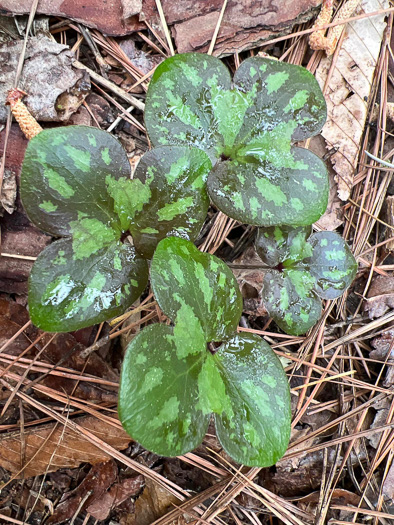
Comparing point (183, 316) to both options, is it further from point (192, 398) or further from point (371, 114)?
point (371, 114)

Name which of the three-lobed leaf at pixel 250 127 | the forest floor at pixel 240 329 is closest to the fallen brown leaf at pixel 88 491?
the forest floor at pixel 240 329

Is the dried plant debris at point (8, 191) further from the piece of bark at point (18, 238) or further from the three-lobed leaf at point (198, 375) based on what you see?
the three-lobed leaf at point (198, 375)

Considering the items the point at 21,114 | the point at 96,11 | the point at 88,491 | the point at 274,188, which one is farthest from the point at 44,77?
the point at 88,491

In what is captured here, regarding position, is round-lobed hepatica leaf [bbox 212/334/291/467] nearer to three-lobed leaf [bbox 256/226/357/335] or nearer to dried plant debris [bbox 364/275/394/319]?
three-lobed leaf [bbox 256/226/357/335]

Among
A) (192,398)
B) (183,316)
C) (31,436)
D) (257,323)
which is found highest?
(183,316)

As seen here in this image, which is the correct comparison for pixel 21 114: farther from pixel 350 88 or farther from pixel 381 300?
pixel 381 300

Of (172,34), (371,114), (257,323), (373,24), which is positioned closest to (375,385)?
(257,323)
